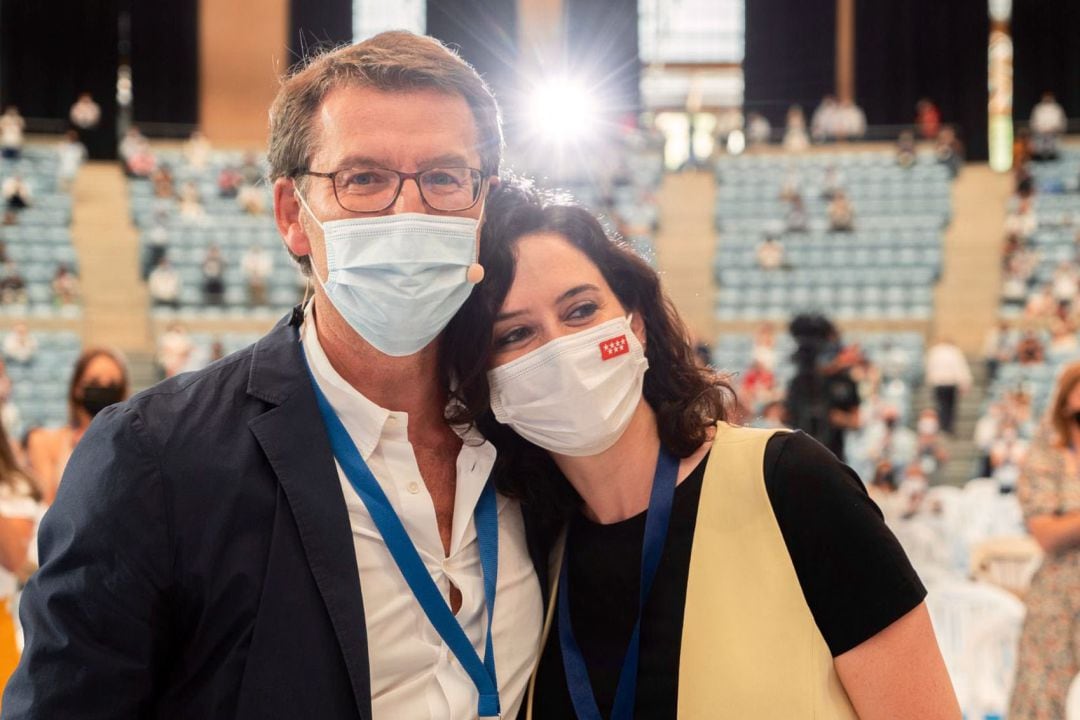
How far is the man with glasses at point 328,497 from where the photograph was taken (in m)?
1.43

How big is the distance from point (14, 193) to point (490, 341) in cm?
1529

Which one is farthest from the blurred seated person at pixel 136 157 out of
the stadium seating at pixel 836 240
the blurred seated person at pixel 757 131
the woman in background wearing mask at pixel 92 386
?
the woman in background wearing mask at pixel 92 386

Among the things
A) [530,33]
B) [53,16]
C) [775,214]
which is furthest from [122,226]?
[775,214]

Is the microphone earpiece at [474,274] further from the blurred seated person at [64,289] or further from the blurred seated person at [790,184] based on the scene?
the blurred seated person at [790,184]

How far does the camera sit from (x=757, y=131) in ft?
57.1

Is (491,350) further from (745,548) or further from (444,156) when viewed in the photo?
(745,548)

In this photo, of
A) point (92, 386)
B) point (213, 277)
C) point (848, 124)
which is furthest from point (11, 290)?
point (848, 124)

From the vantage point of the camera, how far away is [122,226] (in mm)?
15867

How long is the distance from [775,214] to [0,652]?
543 inches

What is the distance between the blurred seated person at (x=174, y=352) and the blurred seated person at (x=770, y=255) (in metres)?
6.99

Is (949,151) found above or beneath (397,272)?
above

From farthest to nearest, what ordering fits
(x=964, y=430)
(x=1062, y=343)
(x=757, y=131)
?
(x=757, y=131), (x=964, y=430), (x=1062, y=343)

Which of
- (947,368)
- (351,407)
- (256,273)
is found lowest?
(947,368)

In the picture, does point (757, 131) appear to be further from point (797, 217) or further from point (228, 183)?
point (228, 183)
